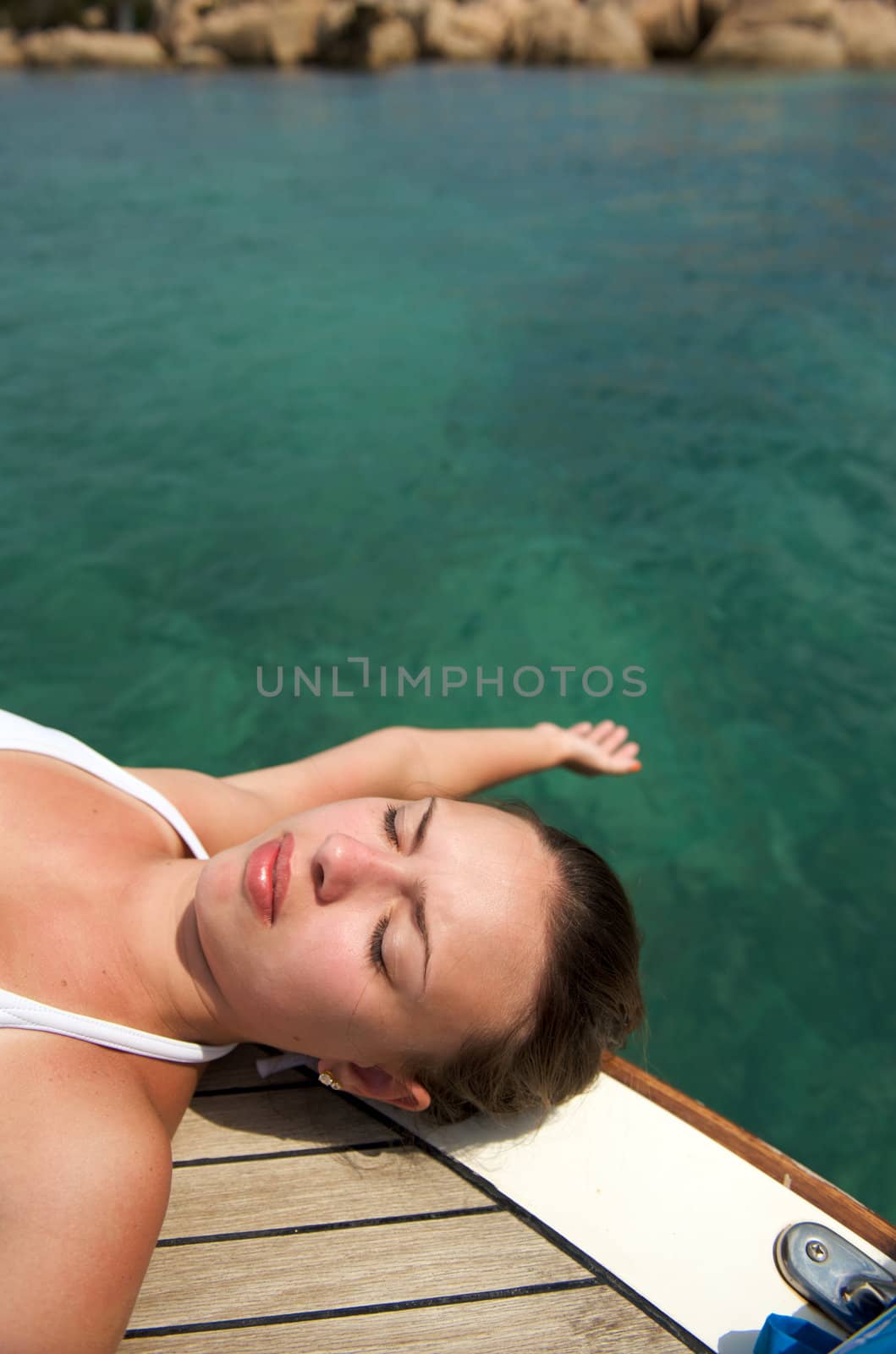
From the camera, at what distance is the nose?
1.87m

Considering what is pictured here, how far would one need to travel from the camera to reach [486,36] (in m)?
27.6

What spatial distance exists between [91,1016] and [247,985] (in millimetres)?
357

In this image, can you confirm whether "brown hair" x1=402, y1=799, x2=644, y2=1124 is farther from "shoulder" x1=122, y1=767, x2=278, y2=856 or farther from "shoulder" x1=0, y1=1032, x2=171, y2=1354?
"shoulder" x1=122, y1=767, x2=278, y2=856

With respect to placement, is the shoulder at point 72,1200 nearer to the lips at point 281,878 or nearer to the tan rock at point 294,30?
the lips at point 281,878

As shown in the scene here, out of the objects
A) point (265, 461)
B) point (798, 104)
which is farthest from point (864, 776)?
point (798, 104)

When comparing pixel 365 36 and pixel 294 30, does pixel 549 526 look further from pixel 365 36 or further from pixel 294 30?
pixel 294 30

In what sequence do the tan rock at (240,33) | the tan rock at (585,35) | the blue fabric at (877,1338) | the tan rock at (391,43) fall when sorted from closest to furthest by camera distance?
the blue fabric at (877,1338) → the tan rock at (585,35) → the tan rock at (391,43) → the tan rock at (240,33)

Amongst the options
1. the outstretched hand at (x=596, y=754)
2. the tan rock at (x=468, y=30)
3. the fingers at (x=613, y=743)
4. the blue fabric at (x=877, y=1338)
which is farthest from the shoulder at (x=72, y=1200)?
the tan rock at (x=468, y=30)

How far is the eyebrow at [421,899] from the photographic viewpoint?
1.82 metres

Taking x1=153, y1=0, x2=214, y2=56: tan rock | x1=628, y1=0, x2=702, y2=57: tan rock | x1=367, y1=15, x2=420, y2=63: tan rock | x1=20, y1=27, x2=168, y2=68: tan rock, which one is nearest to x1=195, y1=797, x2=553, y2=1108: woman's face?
x1=628, y1=0, x2=702, y2=57: tan rock

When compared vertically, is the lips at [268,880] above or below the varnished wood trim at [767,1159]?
above

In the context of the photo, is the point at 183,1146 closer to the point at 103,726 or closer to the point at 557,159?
the point at 103,726

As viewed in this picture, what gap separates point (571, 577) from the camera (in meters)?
5.46

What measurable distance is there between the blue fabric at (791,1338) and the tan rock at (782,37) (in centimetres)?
2833
